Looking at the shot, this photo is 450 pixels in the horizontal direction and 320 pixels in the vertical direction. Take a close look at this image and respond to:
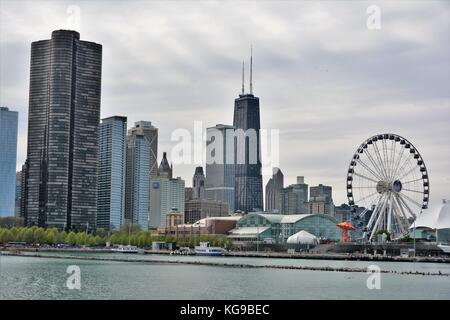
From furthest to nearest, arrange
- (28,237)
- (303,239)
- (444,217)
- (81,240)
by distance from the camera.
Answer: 1. (28,237)
2. (81,240)
3. (303,239)
4. (444,217)

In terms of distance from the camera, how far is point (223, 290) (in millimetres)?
56125

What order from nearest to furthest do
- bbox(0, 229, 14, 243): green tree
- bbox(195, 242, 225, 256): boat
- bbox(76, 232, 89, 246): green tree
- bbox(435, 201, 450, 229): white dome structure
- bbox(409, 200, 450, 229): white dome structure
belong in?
bbox(435, 201, 450, 229): white dome structure → bbox(409, 200, 450, 229): white dome structure → bbox(195, 242, 225, 256): boat → bbox(76, 232, 89, 246): green tree → bbox(0, 229, 14, 243): green tree

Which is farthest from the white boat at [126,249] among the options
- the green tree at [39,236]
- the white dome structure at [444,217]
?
the white dome structure at [444,217]

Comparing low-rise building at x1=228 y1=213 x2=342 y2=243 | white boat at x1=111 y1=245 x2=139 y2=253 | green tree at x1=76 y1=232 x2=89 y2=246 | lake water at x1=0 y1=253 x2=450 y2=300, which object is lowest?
white boat at x1=111 y1=245 x2=139 y2=253

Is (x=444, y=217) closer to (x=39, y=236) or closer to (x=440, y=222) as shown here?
(x=440, y=222)

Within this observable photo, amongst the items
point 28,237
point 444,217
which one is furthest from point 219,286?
point 28,237

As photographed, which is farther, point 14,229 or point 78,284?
point 14,229

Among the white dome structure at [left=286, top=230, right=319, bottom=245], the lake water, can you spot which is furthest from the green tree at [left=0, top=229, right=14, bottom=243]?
the lake water

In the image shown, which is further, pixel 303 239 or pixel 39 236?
pixel 39 236

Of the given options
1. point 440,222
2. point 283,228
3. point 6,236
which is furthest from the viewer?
point 6,236

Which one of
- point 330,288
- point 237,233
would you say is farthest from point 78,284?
point 237,233

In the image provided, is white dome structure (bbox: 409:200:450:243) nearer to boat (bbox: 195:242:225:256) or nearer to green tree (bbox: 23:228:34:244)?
boat (bbox: 195:242:225:256)
